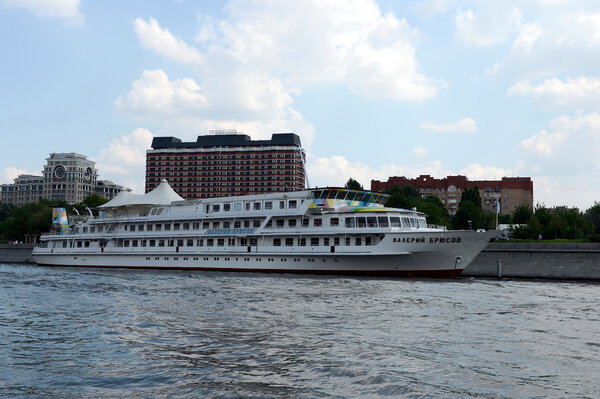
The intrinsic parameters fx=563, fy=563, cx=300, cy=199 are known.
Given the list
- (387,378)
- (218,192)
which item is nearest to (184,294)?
(387,378)

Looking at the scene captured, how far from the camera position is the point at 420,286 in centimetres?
3372

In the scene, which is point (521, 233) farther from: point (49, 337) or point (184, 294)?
point (49, 337)

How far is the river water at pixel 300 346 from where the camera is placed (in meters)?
11.9

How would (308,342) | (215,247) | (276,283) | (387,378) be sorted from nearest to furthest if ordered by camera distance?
(387,378) < (308,342) < (276,283) < (215,247)

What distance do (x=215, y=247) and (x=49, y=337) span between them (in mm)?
34860

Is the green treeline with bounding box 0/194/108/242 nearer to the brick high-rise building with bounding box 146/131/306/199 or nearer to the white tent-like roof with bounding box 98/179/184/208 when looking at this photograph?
the brick high-rise building with bounding box 146/131/306/199

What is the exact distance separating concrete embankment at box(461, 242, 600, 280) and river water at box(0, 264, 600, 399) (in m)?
20.0

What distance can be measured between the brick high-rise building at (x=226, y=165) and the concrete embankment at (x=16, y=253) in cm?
7534

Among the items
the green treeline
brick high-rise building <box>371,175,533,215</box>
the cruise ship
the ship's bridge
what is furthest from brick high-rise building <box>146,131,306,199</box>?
the ship's bridge

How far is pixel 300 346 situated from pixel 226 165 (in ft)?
501

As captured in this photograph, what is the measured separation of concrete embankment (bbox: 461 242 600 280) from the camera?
45406mm

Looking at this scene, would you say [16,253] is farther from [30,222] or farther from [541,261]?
[541,261]

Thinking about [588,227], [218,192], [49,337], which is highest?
[218,192]

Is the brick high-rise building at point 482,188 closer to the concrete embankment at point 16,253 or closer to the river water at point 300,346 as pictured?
the concrete embankment at point 16,253
